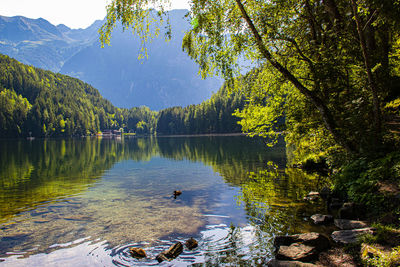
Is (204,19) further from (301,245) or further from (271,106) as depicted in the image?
(301,245)

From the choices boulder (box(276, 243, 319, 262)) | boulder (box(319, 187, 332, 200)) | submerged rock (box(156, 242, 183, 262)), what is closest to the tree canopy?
boulder (box(319, 187, 332, 200))

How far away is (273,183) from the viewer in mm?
22266

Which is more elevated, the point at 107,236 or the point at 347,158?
the point at 347,158

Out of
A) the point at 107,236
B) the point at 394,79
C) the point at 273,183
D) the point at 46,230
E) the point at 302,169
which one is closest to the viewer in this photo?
the point at 107,236

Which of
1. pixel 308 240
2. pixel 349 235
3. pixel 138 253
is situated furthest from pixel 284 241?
pixel 138 253

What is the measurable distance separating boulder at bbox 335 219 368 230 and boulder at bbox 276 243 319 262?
9.21 feet

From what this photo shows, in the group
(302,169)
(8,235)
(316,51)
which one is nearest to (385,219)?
(316,51)

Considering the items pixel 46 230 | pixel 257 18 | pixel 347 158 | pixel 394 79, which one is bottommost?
pixel 46 230

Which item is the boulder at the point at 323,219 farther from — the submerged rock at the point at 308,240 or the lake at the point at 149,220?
the submerged rock at the point at 308,240

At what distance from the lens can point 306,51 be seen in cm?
1598

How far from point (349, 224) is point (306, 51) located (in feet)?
33.7

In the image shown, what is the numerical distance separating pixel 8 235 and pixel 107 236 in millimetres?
4912

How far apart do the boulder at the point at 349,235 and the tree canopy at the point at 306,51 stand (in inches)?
241

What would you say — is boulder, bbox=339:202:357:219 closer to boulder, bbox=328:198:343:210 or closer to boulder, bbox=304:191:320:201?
boulder, bbox=328:198:343:210
